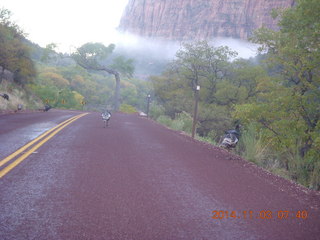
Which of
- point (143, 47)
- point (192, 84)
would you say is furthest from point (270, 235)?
point (143, 47)

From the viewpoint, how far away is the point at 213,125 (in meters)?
25.3

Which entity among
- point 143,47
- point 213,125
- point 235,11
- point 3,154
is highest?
point 235,11

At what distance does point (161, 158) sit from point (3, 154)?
367cm

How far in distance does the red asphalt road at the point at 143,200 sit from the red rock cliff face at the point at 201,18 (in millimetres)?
134663

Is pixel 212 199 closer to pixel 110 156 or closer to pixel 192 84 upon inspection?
pixel 110 156

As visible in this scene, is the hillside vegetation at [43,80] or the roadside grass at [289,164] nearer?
the roadside grass at [289,164]

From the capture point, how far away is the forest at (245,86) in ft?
32.7

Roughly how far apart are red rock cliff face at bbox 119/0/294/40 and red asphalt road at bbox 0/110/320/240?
135 meters

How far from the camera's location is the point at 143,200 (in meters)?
4.47

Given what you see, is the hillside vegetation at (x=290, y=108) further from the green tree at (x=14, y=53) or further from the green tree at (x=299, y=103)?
the green tree at (x=14, y=53)

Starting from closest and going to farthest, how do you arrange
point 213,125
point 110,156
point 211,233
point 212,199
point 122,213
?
point 211,233 < point 122,213 < point 212,199 < point 110,156 < point 213,125
